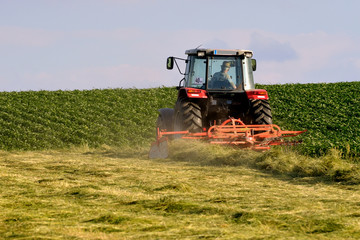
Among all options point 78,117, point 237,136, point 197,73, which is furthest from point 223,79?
point 78,117

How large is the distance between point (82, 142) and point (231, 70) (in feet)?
22.6

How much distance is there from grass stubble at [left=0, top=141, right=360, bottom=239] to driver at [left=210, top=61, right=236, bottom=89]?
1.71 m

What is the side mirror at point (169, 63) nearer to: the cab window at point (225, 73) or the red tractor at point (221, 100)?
the red tractor at point (221, 100)

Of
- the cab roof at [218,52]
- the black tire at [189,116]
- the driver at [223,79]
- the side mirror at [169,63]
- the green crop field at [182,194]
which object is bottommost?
the green crop field at [182,194]

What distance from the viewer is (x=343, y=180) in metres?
8.26

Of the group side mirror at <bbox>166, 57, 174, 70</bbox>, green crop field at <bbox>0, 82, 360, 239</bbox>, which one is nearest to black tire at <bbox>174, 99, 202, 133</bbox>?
green crop field at <bbox>0, 82, 360, 239</bbox>

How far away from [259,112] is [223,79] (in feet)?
3.62

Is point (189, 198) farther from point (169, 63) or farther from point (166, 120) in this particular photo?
point (166, 120)

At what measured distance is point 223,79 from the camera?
39.2 feet

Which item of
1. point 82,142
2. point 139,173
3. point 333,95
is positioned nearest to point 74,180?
point 139,173

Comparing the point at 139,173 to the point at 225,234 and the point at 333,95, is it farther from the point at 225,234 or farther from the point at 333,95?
the point at 333,95

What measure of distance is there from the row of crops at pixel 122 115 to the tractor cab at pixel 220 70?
216 centimetres

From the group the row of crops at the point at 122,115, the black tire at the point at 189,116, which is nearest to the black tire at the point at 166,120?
the black tire at the point at 189,116

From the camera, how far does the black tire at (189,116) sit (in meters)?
11.3
